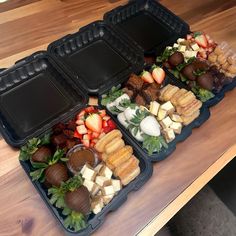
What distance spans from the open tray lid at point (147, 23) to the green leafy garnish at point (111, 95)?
0.27 m

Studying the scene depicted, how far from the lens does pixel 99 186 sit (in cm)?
81

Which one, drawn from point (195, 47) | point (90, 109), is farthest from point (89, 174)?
point (195, 47)

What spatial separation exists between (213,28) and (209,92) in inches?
17.5

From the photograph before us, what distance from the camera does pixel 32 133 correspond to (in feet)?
3.07

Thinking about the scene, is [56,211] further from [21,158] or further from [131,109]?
[131,109]

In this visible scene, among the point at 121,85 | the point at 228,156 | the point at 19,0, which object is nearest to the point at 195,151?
the point at 228,156

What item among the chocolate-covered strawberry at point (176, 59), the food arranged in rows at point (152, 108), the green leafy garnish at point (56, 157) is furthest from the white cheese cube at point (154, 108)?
the green leafy garnish at point (56, 157)

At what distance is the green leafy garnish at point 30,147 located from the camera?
86cm

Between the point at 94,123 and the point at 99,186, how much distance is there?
20 cm

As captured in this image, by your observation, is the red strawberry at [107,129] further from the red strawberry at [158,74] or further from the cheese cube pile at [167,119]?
the red strawberry at [158,74]

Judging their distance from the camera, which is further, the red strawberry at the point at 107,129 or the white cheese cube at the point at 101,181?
the red strawberry at the point at 107,129

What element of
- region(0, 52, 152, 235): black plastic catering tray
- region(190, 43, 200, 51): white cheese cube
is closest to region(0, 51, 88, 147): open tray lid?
region(0, 52, 152, 235): black plastic catering tray

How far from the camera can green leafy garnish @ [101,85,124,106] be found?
996 mm

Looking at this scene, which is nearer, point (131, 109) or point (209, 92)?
point (131, 109)
